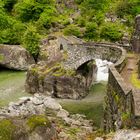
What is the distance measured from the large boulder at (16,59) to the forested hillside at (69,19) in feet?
6.05

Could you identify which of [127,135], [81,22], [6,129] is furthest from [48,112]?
[81,22]

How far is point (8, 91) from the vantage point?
53625 mm

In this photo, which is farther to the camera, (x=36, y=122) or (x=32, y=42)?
(x=32, y=42)

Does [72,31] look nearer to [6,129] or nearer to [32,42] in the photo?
[32,42]

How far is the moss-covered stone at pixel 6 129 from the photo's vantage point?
26545 mm

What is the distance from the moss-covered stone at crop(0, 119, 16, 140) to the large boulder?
36214 mm

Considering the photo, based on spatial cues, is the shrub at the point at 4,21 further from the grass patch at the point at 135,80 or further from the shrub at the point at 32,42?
the grass patch at the point at 135,80

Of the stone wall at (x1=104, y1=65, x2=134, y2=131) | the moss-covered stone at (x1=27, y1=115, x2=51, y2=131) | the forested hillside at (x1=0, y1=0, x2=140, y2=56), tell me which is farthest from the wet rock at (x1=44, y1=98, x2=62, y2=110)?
the forested hillside at (x1=0, y1=0, x2=140, y2=56)

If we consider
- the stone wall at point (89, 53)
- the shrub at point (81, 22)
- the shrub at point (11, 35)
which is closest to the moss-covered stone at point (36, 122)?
the stone wall at point (89, 53)

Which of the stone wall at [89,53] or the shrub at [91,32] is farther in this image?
the shrub at [91,32]

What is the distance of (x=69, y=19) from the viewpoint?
76500 millimetres

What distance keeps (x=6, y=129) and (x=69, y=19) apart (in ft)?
168

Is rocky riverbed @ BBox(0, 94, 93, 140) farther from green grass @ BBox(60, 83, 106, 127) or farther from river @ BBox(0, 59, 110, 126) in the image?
river @ BBox(0, 59, 110, 126)

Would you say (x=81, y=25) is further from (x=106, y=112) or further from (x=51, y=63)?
(x=106, y=112)
